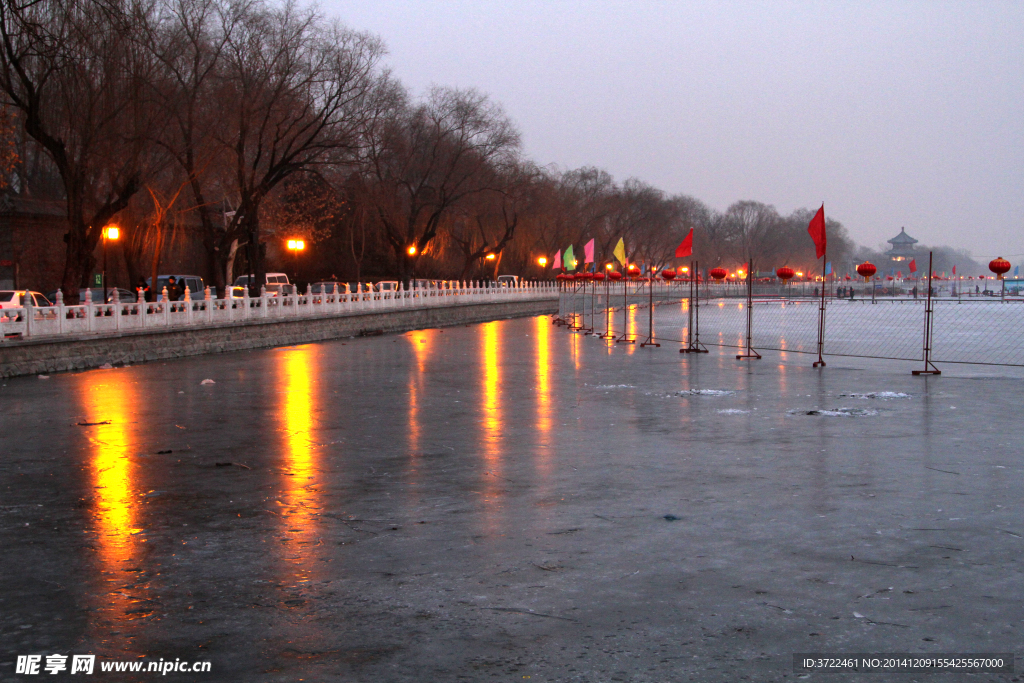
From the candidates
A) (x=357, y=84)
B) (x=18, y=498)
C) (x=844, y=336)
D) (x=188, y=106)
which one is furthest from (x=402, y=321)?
(x=18, y=498)

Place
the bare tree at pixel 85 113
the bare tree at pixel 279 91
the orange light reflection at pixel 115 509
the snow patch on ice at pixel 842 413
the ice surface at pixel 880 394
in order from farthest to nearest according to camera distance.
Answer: the bare tree at pixel 279 91
the bare tree at pixel 85 113
the ice surface at pixel 880 394
the snow patch on ice at pixel 842 413
the orange light reflection at pixel 115 509

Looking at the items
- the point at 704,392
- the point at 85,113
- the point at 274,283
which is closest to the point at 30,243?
the point at 274,283

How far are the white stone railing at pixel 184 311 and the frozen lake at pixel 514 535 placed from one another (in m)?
6.80

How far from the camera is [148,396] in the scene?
14.9 metres

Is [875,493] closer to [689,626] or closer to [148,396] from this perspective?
[689,626]

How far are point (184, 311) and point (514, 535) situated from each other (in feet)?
65.9

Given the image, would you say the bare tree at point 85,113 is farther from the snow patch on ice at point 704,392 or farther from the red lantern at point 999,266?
the red lantern at point 999,266

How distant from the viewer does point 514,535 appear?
6.27 meters

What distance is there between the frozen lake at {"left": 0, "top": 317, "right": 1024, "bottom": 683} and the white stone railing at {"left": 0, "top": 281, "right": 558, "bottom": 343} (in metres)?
6.80

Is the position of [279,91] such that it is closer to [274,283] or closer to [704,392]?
[274,283]

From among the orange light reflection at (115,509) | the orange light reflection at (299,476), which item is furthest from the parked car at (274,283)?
the orange light reflection at (115,509)

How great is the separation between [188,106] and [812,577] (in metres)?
27.3

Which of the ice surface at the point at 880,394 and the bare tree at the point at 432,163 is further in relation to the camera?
the bare tree at the point at 432,163

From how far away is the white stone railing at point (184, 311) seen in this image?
19256 millimetres
